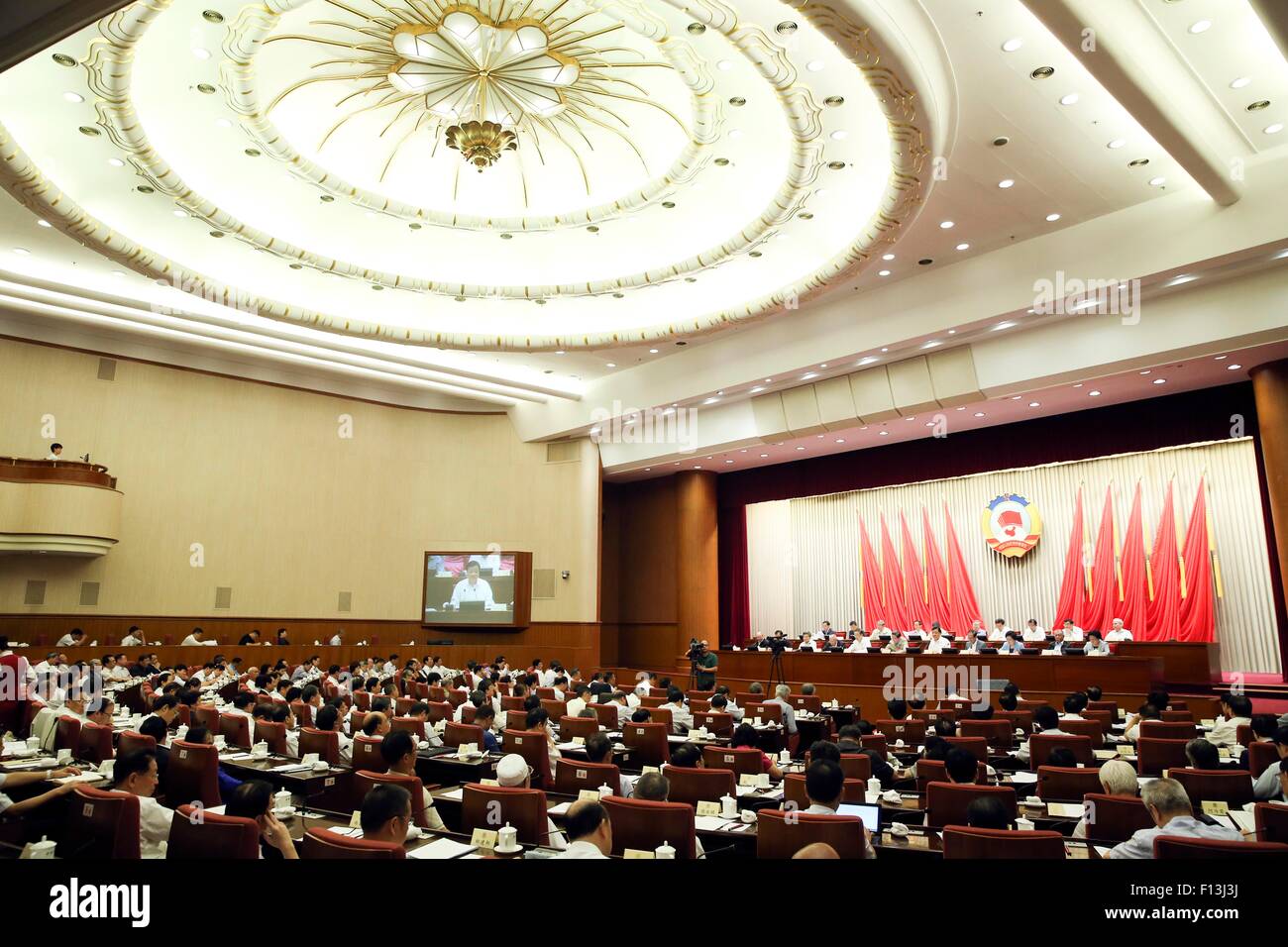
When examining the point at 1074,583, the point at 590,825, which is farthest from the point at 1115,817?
the point at 1074,583

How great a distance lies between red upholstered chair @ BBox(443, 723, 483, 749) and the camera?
6.57 m

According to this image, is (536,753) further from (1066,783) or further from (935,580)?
(935,580)

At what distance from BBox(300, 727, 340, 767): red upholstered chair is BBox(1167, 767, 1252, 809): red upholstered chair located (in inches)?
212

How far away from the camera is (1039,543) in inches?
620

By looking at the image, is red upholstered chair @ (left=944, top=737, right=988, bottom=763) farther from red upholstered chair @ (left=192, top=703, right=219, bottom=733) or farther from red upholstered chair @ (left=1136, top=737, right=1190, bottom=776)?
red upholstered chair @ (left=192, top=703, right=219, bottom=733)

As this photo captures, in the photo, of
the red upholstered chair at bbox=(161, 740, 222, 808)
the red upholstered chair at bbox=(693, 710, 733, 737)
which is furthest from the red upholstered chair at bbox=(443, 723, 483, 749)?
the red upholstered chair at bbox=(693, 710, 733, 737)

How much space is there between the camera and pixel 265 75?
29.5ft

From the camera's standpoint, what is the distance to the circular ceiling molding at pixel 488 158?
792cm

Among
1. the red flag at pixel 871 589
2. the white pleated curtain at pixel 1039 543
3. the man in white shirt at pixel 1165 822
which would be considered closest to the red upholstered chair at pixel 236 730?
the man in white shirt at pixel 1165 822

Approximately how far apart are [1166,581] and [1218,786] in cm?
1084
